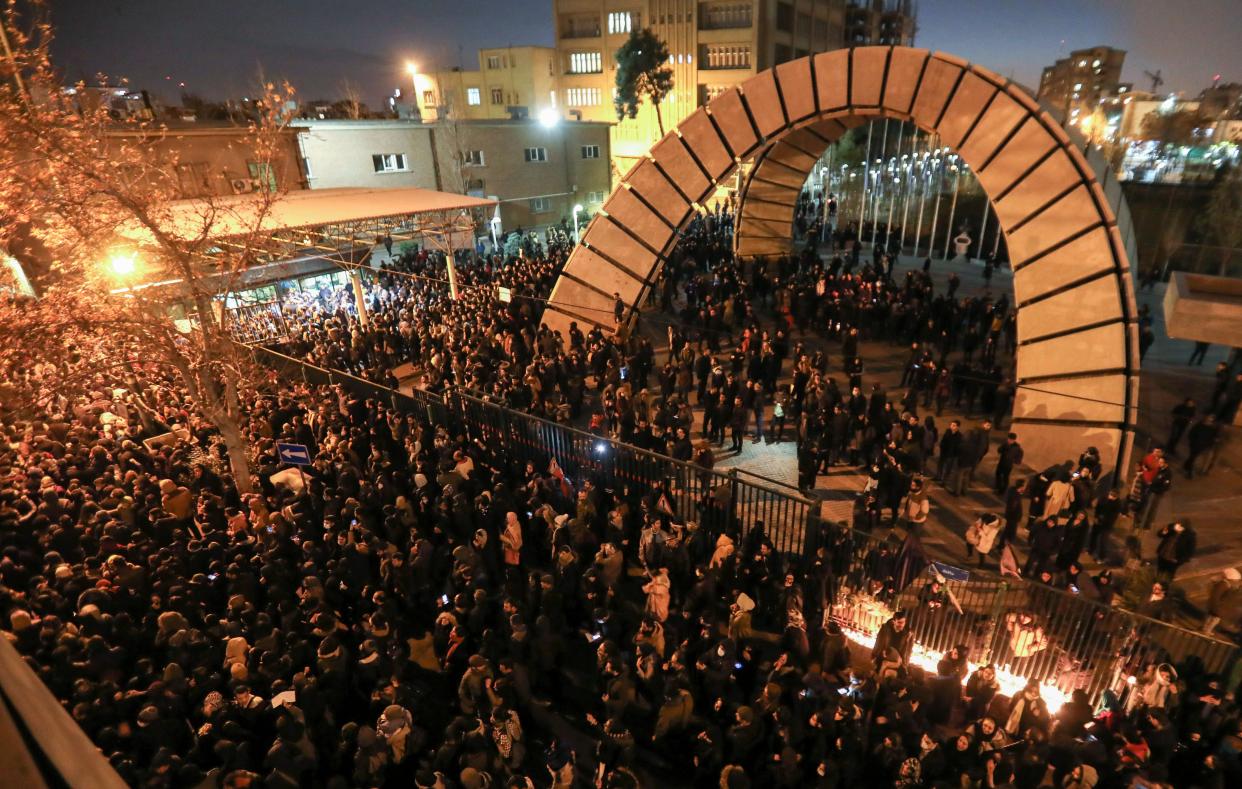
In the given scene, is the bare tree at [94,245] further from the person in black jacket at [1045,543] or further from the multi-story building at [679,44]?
the multi-story building at [679,44]

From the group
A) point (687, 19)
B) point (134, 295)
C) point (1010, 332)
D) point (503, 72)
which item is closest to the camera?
point (134, 295)

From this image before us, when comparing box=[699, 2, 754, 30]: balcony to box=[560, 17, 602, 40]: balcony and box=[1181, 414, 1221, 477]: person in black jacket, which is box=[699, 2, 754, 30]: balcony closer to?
box=[560, 17, 602, 40]: balcony

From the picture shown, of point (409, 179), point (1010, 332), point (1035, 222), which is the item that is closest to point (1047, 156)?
point (1035, 222)

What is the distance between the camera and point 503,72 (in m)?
56.0

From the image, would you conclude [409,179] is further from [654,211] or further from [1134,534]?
[1134,534]

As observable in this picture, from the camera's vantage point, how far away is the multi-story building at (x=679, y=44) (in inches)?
1829

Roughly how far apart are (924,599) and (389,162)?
30545 mm

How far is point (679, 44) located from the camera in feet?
157

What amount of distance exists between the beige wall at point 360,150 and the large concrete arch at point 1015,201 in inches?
714

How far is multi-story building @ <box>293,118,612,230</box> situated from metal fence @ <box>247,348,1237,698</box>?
74.2ft

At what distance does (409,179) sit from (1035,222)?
2758 cm

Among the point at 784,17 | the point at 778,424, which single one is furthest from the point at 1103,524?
the point at 784,17

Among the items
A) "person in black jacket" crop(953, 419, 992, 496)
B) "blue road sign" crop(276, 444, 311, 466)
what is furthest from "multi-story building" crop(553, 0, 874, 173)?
"blue road sign" crop(276, 444, 311, 466)

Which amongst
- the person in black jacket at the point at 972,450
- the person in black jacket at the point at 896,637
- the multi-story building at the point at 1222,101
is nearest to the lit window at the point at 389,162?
the person in black jacket at the point at 972,450
